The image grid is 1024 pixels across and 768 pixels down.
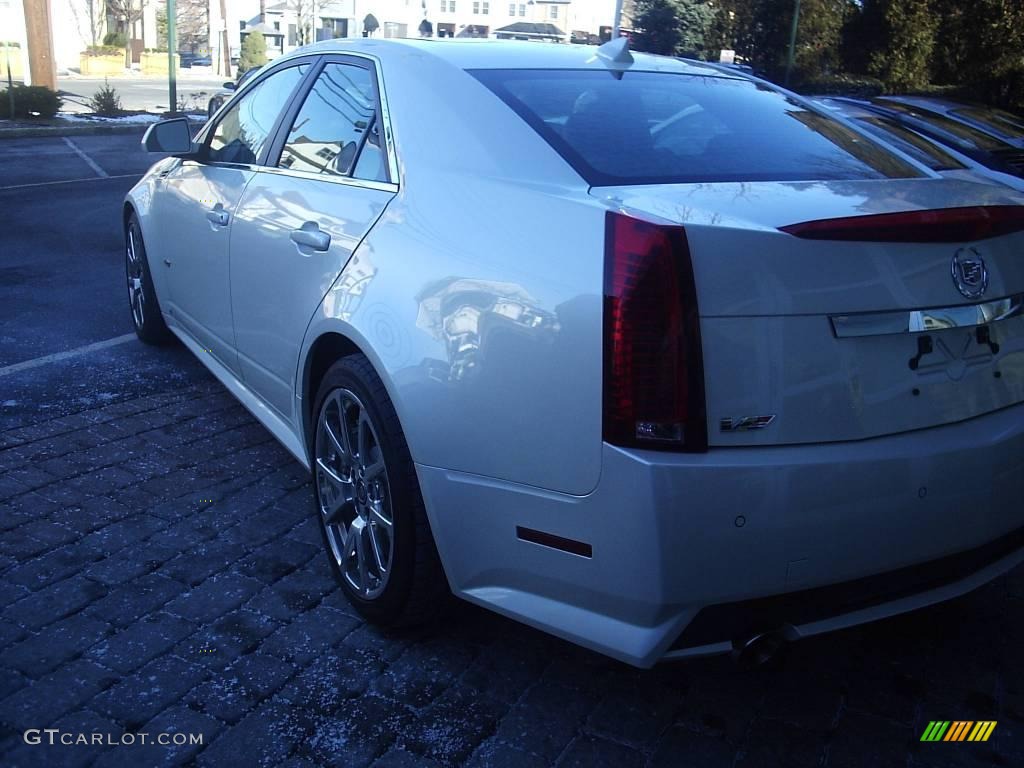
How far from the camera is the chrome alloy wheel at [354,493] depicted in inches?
118

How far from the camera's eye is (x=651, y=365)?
7.43 ft

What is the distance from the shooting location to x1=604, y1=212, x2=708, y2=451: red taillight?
2.25 meters

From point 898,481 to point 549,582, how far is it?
2.71 feet

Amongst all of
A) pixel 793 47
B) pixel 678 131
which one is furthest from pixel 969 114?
pixel 793 47

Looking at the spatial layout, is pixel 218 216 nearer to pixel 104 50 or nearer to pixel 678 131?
pixel 678 131

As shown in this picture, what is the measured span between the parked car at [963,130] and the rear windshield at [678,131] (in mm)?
5925

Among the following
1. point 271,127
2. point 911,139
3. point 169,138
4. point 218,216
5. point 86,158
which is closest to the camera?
point 271,127

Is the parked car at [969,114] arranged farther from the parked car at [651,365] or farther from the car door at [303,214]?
the car door at [303,214]

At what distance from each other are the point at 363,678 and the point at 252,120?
2523mm

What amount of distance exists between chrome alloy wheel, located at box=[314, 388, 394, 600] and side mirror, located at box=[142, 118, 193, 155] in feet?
6.83

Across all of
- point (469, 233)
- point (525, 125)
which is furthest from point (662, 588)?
point (525, 125)

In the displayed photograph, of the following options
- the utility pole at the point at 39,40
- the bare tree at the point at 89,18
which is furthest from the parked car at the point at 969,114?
the bare tree at the point at 89,18

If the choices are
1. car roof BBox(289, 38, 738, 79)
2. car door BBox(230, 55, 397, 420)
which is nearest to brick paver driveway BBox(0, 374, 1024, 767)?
car door BBox(230, 55, 397, 420)

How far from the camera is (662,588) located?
2.29m
